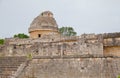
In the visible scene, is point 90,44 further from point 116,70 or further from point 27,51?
point 27,51

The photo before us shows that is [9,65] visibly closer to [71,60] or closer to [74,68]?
[71,60]

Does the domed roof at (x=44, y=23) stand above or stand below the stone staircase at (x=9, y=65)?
above

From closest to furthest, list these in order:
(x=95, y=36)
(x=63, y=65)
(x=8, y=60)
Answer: (x=63, y=65), (x=8, y=60), (x=95, y=36)

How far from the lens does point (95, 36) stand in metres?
18.2

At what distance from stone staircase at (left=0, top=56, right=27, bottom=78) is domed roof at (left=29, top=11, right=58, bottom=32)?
34.1 ft

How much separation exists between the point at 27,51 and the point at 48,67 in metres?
3.16

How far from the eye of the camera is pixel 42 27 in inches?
1081

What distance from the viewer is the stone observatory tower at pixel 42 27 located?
27484mm

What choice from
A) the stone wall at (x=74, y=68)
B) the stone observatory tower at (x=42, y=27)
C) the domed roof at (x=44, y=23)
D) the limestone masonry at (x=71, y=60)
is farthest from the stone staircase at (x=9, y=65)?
the domed roof at (x=44, y=23)

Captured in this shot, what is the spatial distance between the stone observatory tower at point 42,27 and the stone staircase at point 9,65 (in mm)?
10101

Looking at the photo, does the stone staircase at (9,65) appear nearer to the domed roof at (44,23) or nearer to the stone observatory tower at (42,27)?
the stone observatory tower at (42,27)

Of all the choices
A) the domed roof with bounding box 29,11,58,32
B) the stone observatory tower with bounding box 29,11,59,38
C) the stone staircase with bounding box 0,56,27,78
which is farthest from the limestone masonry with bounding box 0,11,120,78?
the domed roof with bounding box 29,11,58,32

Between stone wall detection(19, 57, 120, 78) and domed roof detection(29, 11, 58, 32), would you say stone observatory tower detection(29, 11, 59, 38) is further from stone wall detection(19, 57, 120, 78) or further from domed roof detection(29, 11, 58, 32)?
stone wall detection(19, 57, 120, 78)

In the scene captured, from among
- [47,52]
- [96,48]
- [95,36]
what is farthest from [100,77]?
[95,36]
